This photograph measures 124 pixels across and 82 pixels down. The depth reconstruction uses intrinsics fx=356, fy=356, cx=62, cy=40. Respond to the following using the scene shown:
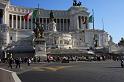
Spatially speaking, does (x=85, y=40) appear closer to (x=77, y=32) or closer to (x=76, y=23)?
(x=77, y=32)

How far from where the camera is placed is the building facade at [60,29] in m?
110

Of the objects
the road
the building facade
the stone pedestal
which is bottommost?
the road

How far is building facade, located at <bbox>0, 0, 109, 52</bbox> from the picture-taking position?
110 meters

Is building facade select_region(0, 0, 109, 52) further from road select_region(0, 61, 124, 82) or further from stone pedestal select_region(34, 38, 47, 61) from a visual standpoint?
road select_region(0, 61, 124, 82)

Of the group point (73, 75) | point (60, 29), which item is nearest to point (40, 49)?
point (73, 75)

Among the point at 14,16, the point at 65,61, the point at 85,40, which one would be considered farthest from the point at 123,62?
the point at 14,16

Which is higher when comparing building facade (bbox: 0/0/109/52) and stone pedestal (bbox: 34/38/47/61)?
building facade (bbox: 0/0/109/52)

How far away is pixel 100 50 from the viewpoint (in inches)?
4124

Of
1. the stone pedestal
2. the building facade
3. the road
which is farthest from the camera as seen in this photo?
the building facade

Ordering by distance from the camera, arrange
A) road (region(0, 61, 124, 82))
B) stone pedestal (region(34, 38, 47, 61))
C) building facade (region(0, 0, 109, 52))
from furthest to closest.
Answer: building facade (region(0, 0, 109, 52)), stone pedestal (region(34, 38, 47, 61)), road (region(0, 61, 124, 82))

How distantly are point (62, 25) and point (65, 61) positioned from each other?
3177 inches

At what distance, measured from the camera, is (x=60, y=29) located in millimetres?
140000

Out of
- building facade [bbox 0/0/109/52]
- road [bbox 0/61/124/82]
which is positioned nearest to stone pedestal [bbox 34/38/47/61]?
building facade [bbox 0/0/109/52]

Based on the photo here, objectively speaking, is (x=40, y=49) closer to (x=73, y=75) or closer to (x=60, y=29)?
(x=73, y=75)
